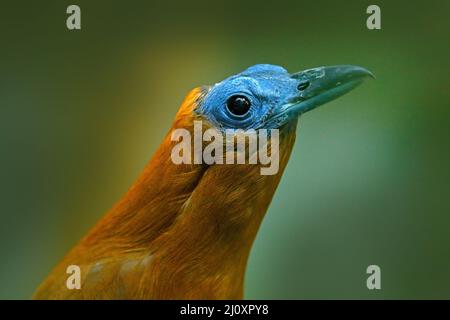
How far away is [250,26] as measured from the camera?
1.97 meters

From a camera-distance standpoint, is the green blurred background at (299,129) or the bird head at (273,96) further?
the green blurred background at (299,129)

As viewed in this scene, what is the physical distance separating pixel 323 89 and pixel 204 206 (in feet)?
1.21

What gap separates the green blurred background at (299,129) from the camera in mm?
1902

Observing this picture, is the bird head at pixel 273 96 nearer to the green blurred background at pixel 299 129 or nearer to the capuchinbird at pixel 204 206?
the capuchinbird at pixel 204 206

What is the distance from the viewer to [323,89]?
1343 mm

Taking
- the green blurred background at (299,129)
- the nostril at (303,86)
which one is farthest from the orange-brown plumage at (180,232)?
the green blurred background at (299,129)

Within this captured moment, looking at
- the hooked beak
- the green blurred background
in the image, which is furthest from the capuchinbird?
the green blurred background

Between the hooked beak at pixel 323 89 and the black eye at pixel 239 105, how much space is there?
7 cm

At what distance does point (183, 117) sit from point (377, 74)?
0.73 m

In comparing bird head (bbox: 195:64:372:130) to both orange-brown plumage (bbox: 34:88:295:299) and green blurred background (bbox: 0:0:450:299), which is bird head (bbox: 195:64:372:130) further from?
green blurred background (bbox: 0:0:450:299)

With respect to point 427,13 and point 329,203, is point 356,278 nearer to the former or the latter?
point 329,203
